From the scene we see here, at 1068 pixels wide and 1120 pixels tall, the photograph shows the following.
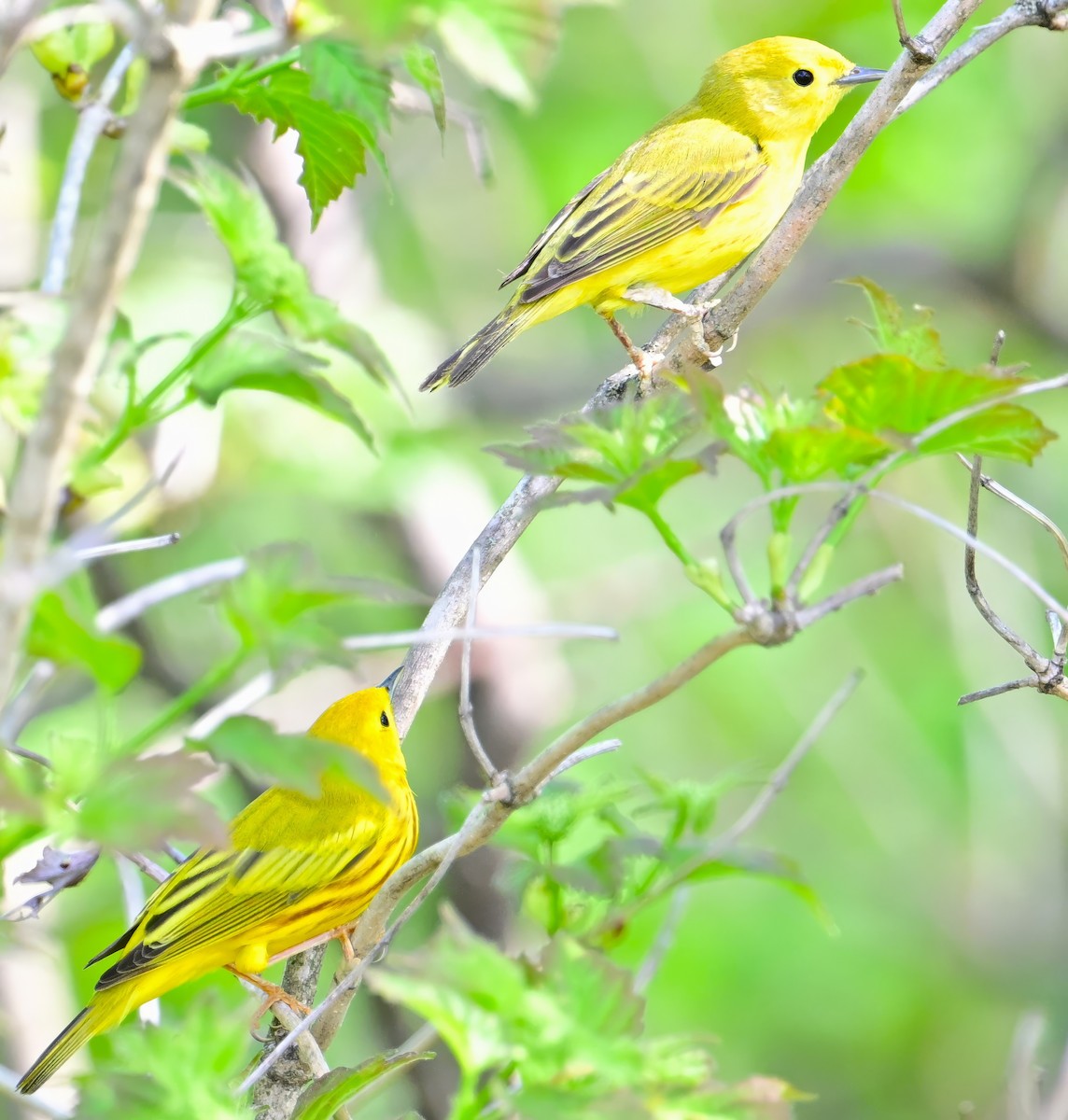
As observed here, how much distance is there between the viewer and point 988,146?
8492mm

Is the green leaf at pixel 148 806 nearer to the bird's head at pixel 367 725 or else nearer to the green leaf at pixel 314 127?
the green leaf at pixel 314 127

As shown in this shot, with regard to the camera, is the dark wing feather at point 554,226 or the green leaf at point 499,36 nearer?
the green leaf at point 499,36

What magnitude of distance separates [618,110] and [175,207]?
2.74m

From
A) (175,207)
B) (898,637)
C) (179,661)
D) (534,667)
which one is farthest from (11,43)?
(898,637)

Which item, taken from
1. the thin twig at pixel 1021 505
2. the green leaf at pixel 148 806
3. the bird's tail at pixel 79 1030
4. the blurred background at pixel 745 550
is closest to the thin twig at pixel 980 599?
the thin twig at pixel 1021 505

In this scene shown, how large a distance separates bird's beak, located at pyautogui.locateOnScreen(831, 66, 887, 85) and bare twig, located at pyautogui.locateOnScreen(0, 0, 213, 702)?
3497mm

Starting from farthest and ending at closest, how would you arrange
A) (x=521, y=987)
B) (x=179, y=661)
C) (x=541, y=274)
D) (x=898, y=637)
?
(x=898, y=637) < (x=179, y=661) < (x=541, y=274) < (x=521, y=987)

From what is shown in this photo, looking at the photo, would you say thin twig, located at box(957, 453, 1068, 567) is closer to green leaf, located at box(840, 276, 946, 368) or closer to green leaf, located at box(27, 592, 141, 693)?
green leaf, located at box(840, 276, 946, 368)

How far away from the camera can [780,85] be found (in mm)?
4297

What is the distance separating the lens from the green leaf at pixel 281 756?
990mm

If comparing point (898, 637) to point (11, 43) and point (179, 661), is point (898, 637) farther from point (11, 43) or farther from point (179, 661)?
point (11, 43)

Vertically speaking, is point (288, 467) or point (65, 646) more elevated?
point (65, 646)

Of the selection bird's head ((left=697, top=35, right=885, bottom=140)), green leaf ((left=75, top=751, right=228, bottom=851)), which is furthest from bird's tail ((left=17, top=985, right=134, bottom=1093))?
bird's head ((left=697, top=35, right=885, bottom=140))

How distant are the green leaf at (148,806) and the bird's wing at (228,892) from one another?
3.81 feet
